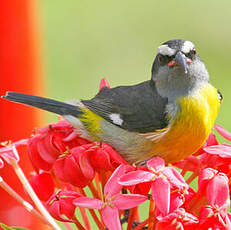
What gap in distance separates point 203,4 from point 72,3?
1.53 meters

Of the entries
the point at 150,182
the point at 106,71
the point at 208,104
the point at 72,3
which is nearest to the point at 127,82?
the point at 106,71

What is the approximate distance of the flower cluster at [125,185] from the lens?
1.91m

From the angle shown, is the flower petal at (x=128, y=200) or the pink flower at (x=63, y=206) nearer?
the flower petal at (x=128, y=200)

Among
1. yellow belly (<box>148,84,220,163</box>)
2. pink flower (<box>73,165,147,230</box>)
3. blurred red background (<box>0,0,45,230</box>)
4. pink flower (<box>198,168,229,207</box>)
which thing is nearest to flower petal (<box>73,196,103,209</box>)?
pink flower (<box>73,165,147,230</box>)

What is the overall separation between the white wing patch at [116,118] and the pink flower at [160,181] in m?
0.66

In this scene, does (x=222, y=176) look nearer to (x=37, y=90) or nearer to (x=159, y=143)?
(x=159, y=143)

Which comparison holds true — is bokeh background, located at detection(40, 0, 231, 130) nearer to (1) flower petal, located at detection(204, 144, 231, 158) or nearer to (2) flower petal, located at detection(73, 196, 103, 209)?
(1) flower petal, located at detection(204, 144, 231, 158)

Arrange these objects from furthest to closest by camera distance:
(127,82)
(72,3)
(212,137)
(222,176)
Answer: (72,3), (127,82), (212,137), (222,176)

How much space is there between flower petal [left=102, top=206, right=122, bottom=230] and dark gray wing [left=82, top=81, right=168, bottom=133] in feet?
2.33

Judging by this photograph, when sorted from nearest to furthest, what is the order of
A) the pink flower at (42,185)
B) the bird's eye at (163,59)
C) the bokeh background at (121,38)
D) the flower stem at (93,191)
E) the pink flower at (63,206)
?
the pink flower at (63,206) → the flower stem at (93,191) → the pink flower at (42,185) → the bird's eye at (163,59) → the bokeh background at (121,38)

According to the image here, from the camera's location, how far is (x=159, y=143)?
2.63 m

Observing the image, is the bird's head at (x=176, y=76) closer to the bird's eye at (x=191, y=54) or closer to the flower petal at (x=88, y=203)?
the bird's eye at (x=191, y=54)

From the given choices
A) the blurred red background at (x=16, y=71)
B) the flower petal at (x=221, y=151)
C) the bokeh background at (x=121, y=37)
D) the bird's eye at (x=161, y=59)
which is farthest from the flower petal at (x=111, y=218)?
the bokeh background at (x=121, y=37)

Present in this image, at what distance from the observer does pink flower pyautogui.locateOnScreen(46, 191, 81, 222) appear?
6.84 feet
